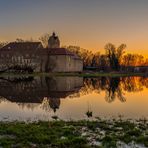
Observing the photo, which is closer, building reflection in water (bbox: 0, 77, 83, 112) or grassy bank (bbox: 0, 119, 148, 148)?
grassy bank (bbox: 0, 119, 148, 148)

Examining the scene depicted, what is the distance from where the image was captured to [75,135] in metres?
12.9

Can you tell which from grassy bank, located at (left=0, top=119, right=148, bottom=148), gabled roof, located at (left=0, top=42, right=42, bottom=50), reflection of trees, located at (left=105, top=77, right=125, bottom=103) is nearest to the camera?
grassy bank, located at (left=0, top=119, right=148, bottom=148)

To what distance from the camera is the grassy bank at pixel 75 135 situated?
11.7m

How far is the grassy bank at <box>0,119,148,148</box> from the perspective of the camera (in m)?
11.7

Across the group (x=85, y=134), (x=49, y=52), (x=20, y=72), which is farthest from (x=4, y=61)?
(x=85, y=134)

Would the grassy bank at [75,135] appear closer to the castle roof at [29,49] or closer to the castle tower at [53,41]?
the castle roof at [29,49]

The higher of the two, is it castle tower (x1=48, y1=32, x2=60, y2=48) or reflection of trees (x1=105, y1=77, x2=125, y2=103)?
→ castle tower (x1=48, y1=32, x2=60, y2=48)

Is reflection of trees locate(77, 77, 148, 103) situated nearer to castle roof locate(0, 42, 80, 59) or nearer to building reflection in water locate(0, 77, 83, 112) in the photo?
building reflection in water locate(0, 77, 83, 112)

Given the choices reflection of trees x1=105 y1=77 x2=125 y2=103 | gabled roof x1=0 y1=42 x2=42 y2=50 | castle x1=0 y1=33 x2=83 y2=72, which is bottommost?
reflection of trees x1=105 y1=77 x2=125 y2=103

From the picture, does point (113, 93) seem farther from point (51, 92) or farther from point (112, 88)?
point (112, 88)

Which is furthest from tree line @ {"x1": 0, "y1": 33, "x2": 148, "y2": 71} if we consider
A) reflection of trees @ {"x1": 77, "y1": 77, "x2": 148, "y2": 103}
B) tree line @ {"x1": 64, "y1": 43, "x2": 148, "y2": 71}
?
reflection of trees @ {"x1": 77, "y1": 77, "x2": 148, "y2": 103}

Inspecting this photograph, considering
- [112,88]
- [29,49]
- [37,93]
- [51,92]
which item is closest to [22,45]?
[29,49]

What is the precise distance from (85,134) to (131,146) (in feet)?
7.22

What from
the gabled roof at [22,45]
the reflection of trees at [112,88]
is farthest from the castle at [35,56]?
the reflection of trees at [112,88]
